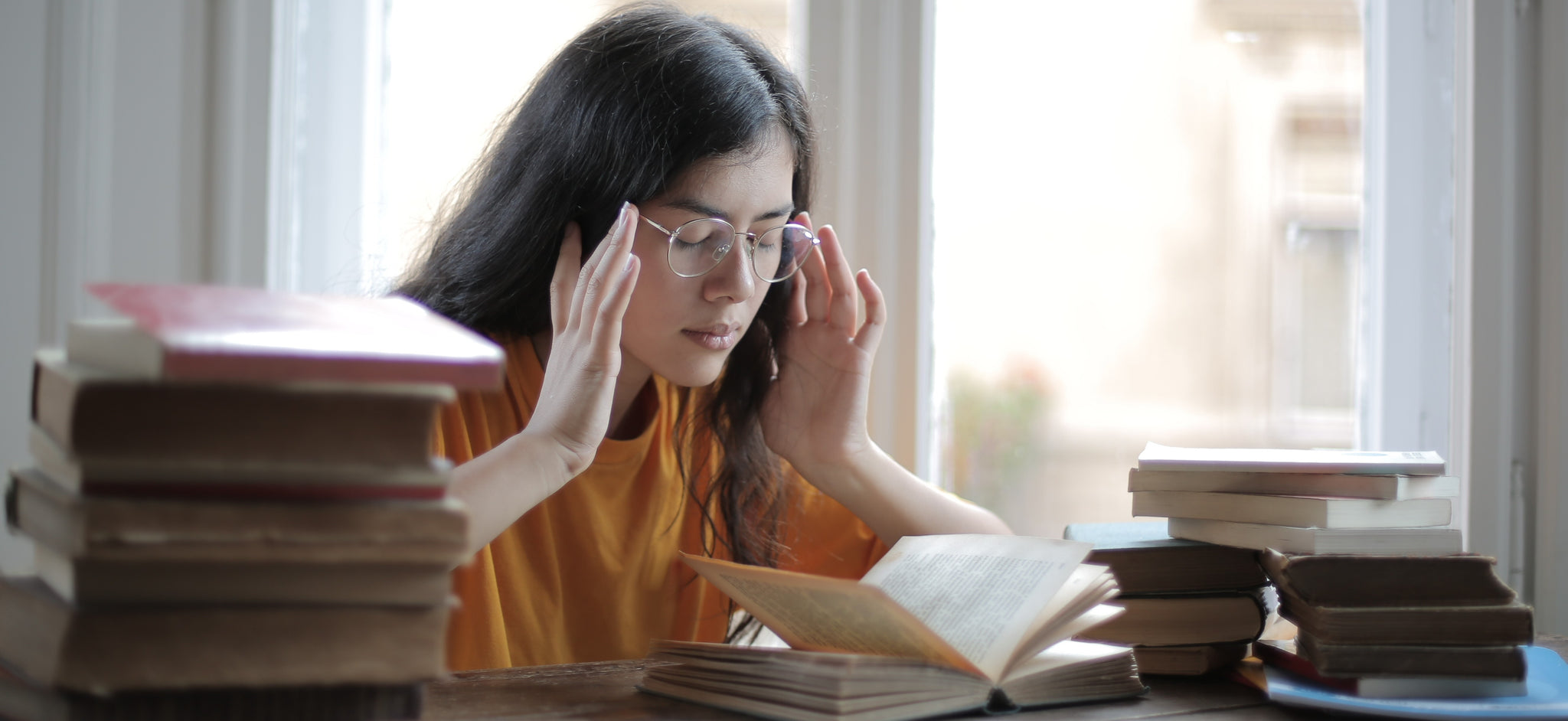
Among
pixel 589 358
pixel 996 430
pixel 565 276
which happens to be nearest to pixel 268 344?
pixel 589 358

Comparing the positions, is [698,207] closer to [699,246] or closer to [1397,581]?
[699,246]

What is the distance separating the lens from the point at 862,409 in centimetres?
144

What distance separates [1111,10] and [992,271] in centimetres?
54

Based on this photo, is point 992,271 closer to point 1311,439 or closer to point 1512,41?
point 1311,439

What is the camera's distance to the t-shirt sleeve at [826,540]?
1.50 m

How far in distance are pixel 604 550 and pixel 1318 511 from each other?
2.75ft

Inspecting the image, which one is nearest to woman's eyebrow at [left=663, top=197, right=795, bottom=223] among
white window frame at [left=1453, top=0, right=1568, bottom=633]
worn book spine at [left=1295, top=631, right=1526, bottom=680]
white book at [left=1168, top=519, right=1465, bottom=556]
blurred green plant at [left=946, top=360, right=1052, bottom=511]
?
white book at [left=1168, top=519, right=1465, bottom=556]

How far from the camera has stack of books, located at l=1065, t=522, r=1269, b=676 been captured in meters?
1.01

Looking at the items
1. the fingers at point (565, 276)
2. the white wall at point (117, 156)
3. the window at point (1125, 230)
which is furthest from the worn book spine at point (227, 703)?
the window at point (1125, 230)

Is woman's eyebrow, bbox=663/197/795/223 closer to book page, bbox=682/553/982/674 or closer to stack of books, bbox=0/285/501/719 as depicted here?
book page, bbox=682/553/982/674

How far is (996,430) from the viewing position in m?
2.12

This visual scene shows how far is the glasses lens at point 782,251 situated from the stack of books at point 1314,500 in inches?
19.5

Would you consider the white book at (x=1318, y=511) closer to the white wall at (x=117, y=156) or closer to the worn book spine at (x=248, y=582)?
the worn book spine at (x=248, y=582)

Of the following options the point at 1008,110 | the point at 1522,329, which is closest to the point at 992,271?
the point at 1008,110
